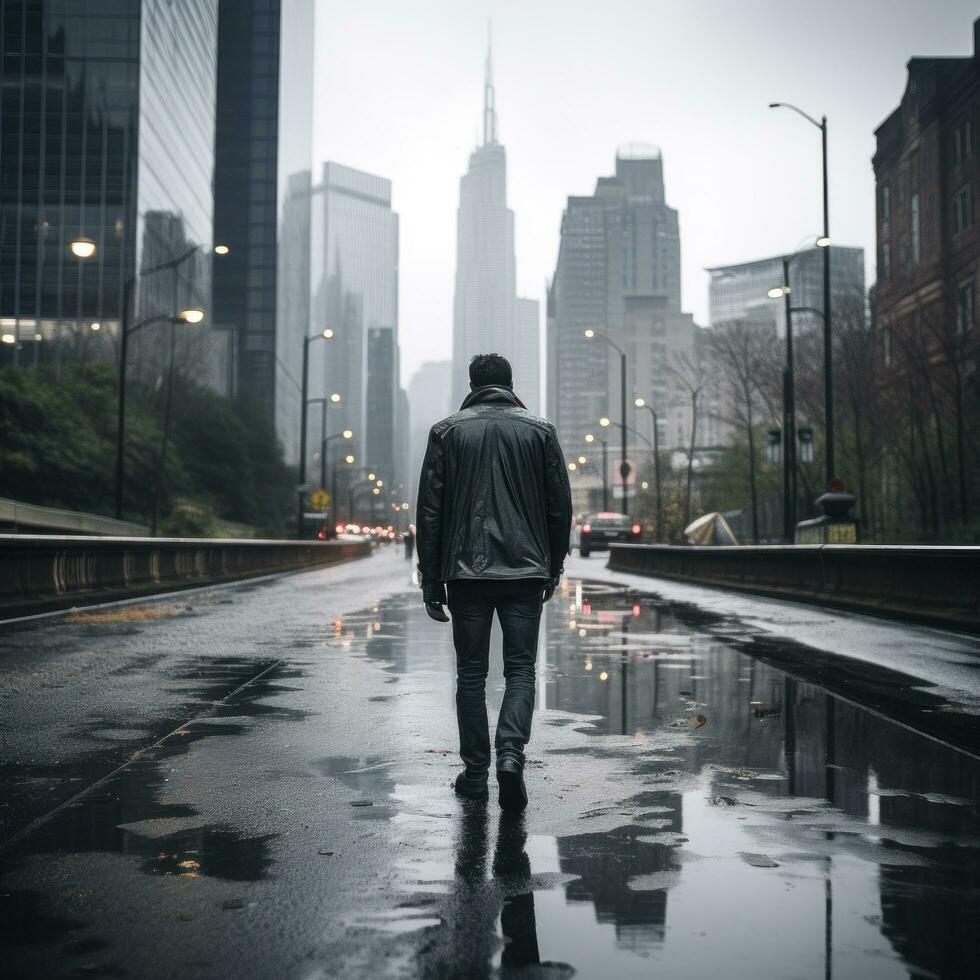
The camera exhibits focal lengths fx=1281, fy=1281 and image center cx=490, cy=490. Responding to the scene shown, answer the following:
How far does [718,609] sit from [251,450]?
8211cm

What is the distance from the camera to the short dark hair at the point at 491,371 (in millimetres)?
6422

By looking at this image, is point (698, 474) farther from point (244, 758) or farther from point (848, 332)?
point (244, 758)

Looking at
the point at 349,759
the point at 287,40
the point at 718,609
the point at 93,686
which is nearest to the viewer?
the point at 349,759

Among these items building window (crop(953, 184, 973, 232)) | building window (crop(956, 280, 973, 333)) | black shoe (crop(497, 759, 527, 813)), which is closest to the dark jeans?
black shoe (crop(497, 759, 527, 813))

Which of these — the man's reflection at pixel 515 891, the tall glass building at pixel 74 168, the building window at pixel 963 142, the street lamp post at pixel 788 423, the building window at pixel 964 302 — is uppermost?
the tall glass building at pixel 74 168

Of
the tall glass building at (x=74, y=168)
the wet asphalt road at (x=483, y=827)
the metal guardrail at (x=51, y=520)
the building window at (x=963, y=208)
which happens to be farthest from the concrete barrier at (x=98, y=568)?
the tall glass building at (x=74, y=168)

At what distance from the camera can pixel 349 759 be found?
6840mm

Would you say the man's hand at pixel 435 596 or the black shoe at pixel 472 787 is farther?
the man's hand at pixel 435 596

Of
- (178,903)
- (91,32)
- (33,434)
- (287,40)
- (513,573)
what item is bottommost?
(178,903)

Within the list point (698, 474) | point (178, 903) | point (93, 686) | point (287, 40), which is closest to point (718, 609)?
point (93, 686)

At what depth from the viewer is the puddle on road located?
3.67 m

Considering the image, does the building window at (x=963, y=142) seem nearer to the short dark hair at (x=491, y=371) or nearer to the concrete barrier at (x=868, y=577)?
the concrete barrier at (x=868, y=577)

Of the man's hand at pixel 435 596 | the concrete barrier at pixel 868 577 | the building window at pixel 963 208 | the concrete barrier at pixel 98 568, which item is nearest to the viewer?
the man's hand at pixel 435 596

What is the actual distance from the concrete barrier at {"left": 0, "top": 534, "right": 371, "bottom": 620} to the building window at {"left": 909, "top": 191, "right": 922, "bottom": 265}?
1482 inches
